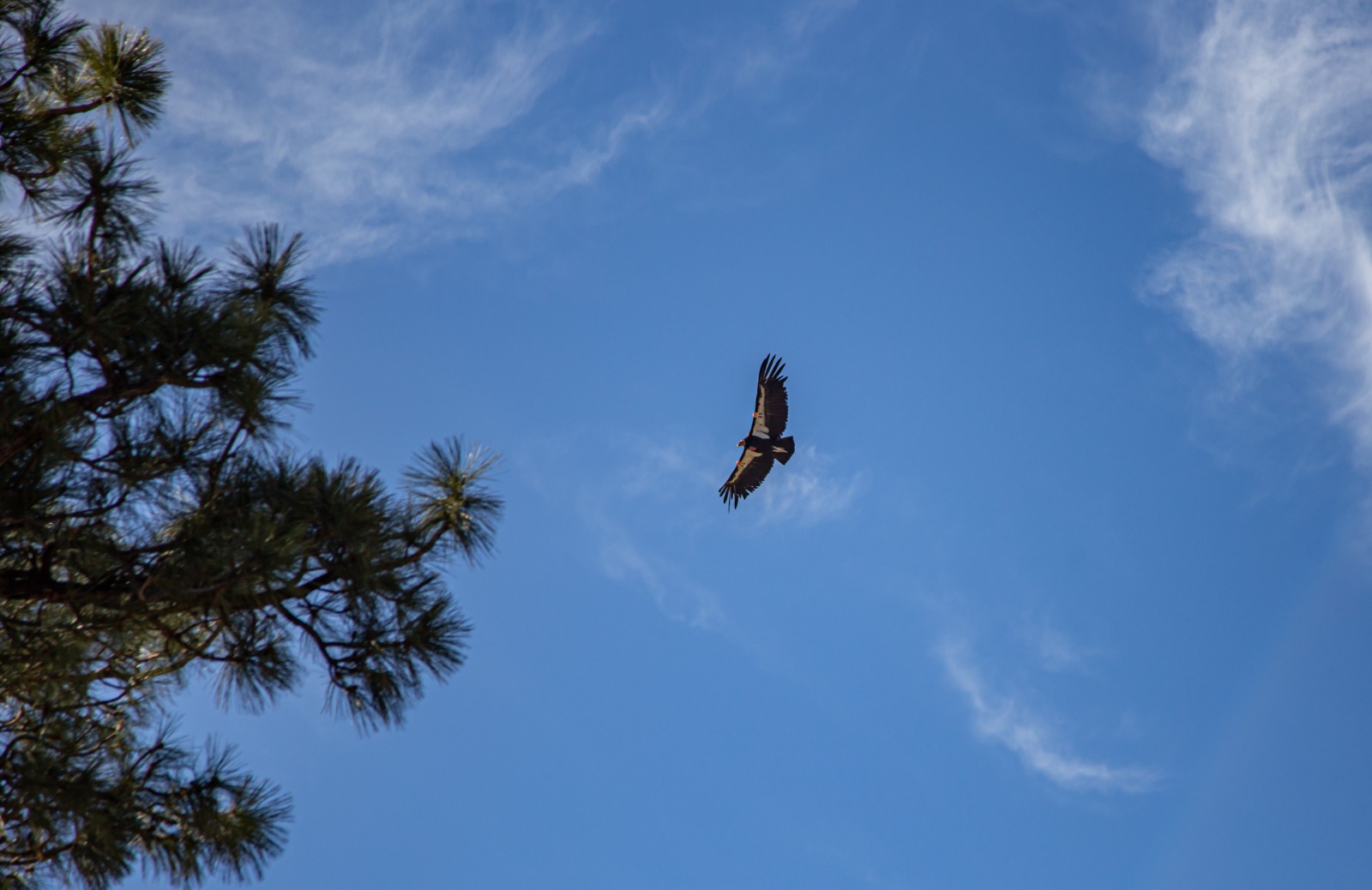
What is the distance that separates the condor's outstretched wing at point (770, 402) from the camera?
15.0 meters

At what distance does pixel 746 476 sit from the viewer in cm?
1602

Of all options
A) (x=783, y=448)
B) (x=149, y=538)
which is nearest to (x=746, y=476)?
(x=783, y=448)

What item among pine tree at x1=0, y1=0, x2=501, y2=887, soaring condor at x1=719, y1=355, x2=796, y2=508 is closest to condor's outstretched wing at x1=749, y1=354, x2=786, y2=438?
soaring condor at x1=719, y1=355, x2=796, y2=508

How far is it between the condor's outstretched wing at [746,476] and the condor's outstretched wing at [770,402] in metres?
0.47

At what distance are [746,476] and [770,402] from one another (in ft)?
4.61

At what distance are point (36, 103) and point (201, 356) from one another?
97.2 inches

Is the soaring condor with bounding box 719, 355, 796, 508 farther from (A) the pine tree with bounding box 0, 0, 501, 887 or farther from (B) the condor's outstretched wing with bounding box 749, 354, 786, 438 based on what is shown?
(A) the pine tree with bounding box 0, 0, 501, 887

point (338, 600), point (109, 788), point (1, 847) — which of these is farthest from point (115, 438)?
point (1, 847)

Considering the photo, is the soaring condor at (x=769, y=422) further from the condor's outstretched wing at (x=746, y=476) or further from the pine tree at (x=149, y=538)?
the pine tree at (x=149, y=538)

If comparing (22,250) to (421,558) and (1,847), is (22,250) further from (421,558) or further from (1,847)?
(1,847)

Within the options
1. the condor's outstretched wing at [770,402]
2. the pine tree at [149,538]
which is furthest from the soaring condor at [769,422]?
the pine tree at [149,538]

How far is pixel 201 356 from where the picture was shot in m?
6.05

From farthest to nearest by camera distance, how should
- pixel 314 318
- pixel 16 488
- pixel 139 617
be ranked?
pixel 314 318, pixel 139 617, pixel 16 488

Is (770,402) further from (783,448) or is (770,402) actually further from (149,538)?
(149,538)
